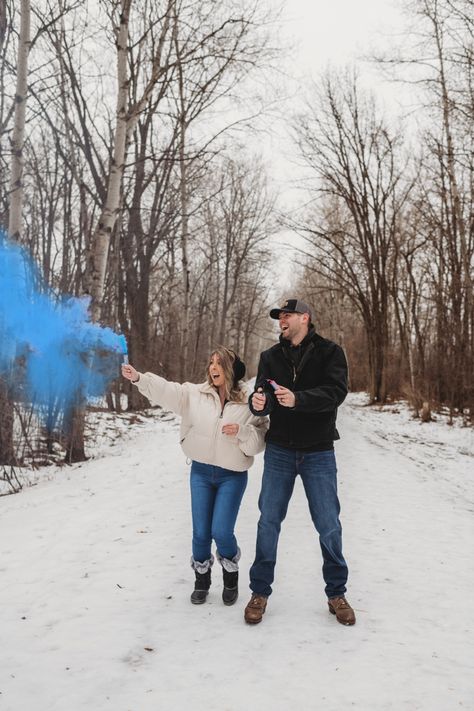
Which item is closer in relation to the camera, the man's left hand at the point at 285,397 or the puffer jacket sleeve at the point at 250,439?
the man's left hand at the point at 285,397

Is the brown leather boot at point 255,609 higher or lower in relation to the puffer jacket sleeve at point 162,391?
lower

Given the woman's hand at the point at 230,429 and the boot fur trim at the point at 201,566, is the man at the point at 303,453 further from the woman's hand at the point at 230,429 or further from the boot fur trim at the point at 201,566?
the boot fur trim at the point at 201,566

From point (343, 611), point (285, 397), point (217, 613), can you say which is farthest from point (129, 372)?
point (343, 611)

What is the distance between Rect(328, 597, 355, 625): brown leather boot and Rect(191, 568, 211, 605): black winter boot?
37.2 inches

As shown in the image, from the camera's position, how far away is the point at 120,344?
3734mm

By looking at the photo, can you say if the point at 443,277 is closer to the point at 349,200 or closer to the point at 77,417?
the point at 349,200

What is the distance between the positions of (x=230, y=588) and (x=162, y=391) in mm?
1566

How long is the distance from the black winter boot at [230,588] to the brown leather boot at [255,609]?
282 mm

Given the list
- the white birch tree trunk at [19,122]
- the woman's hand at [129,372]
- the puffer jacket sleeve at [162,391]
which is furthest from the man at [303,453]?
the white birch tree trunk at [19,122]

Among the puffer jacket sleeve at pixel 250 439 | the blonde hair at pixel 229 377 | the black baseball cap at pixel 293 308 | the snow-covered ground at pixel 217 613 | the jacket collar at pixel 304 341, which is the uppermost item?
the black baseball cap at pixel 293 308

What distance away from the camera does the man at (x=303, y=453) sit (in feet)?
11.7

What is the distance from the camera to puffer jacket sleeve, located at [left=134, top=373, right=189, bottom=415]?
391cm

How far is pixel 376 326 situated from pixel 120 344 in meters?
20.5

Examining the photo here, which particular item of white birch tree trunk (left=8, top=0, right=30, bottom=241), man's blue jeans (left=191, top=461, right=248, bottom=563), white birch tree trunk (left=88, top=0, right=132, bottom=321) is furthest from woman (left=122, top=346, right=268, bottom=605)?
white birch tree trunk (left=88, top=0, right=132, bottom=321)
